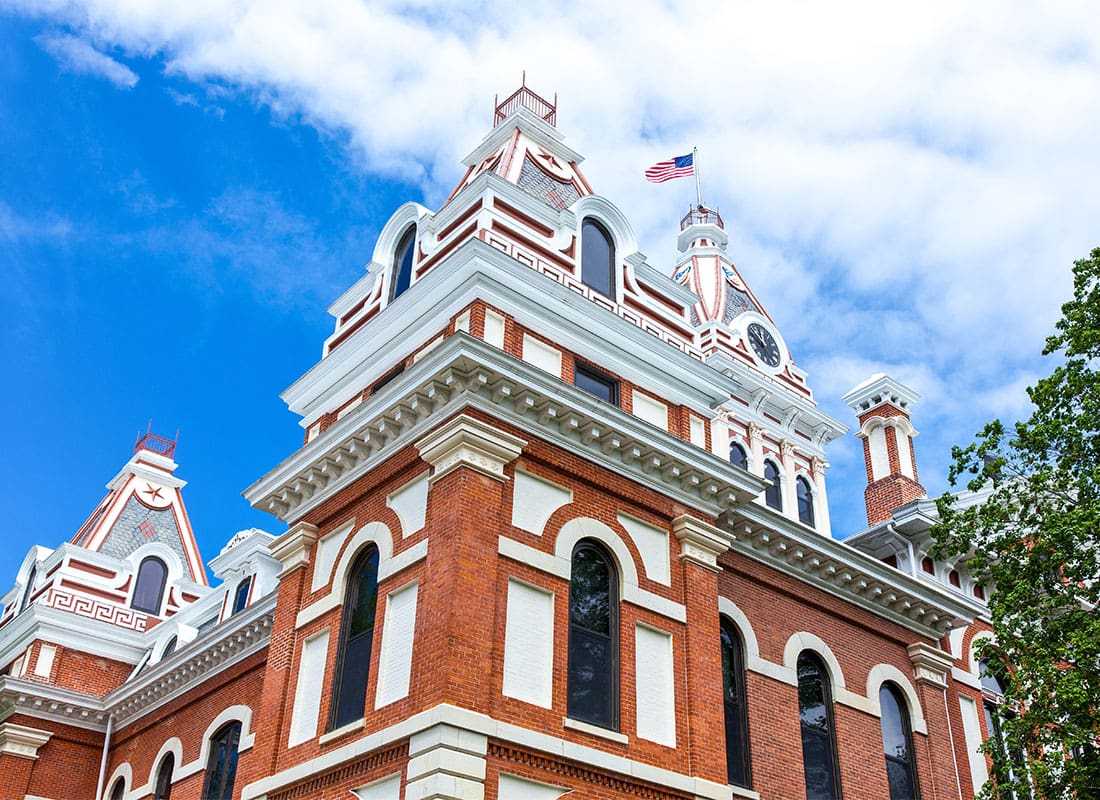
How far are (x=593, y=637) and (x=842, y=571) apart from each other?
7020mm

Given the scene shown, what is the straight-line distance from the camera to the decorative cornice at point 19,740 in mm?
26703

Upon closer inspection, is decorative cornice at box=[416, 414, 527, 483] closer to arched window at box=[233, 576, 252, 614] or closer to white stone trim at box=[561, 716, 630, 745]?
white stone trim at box=[561, 716, 630, 745]

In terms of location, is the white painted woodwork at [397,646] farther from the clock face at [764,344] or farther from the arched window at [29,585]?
the clock face at [764,344]

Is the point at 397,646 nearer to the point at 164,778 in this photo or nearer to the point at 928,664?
the point at 928,664

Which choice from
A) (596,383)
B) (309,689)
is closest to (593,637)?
(309,689)

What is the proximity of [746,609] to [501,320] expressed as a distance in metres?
6.76

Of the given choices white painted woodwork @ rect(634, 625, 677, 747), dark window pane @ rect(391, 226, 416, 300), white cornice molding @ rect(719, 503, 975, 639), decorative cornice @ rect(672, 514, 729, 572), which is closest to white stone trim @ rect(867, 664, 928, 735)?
white cornice molding @ rect(719, 503, 975, 639)

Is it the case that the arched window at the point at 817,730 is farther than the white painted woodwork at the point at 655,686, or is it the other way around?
the arched window at the point at 817,730

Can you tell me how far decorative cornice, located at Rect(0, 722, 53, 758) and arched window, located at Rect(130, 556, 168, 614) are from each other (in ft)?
19.9

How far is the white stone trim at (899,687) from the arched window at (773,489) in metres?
14.7

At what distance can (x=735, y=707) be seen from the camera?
18891 millimetres

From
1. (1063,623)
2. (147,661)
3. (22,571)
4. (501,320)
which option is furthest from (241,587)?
(1063,623)

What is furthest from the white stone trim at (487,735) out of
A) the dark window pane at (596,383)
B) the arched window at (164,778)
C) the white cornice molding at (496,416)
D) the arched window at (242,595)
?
the arched window at (242,595)

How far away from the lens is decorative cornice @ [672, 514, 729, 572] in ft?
60.1
